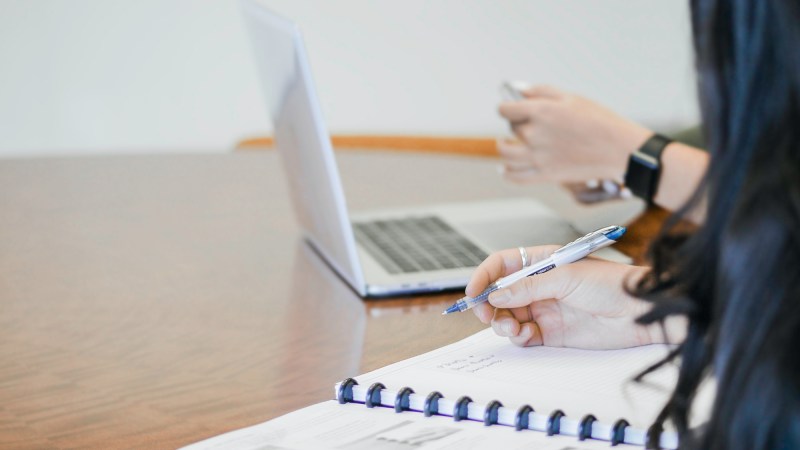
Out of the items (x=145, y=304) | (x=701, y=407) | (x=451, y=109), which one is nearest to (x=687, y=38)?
(x=701, y=407)

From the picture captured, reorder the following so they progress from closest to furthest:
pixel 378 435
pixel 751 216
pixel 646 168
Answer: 1. pixel 751 216
2. pixel 378 435
3. pixel 646 168

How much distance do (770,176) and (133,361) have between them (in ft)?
2.01

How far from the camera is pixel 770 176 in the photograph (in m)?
0.52

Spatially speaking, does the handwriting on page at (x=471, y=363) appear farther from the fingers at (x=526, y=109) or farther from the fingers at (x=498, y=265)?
the fingers at (x=526, y=109)

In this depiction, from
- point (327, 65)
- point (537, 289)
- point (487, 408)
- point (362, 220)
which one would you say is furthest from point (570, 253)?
point (327, 65)

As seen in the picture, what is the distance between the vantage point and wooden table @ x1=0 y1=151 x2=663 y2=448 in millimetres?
859

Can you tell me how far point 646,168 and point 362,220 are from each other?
0.37m

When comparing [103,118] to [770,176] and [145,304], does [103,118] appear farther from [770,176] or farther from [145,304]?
[770,176]

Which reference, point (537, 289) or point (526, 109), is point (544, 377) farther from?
point (526, 109)

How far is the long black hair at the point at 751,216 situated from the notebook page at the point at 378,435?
19 centimetres

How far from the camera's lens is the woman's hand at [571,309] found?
0.91m

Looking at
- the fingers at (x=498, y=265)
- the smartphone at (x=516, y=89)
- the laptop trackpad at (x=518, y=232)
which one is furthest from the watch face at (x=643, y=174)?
the fingers at (x=498, y=265)

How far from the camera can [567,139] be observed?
153 cm

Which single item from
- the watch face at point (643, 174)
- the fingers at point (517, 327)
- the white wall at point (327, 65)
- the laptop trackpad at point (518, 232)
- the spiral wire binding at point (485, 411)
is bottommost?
the spiral wire binding at point (485, 411)
